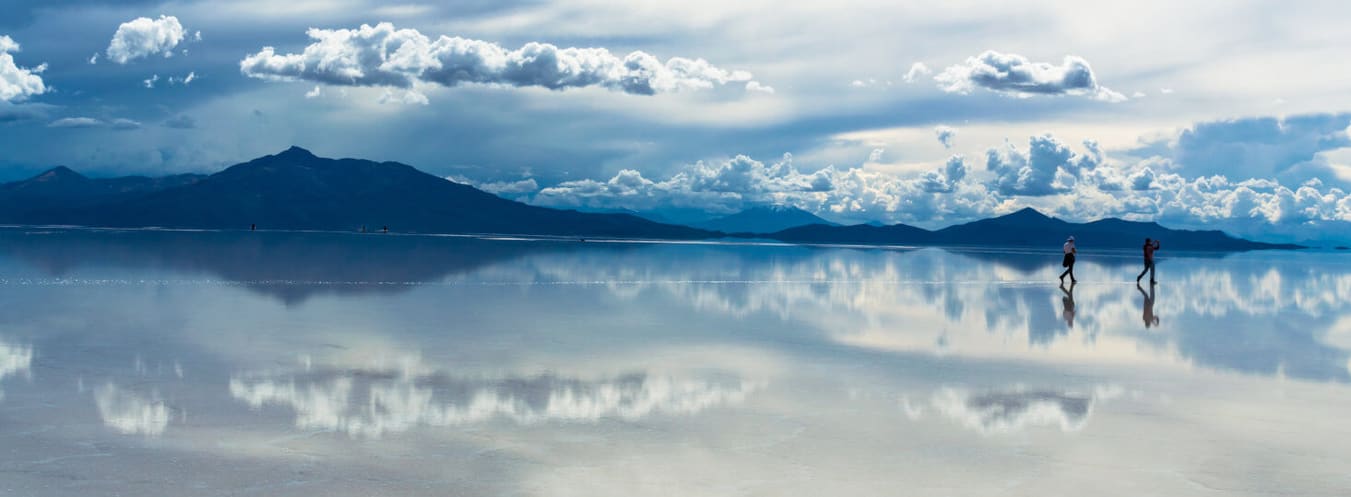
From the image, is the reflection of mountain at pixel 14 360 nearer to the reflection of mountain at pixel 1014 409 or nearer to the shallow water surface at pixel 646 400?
the shallow water surface at pixel 646 400

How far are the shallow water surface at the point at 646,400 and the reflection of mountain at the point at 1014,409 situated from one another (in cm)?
7

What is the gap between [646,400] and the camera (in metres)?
11.9

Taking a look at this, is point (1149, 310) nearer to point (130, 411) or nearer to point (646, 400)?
point (646, 400)

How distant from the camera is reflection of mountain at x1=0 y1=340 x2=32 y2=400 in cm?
1307

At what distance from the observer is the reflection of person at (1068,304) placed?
24391mm

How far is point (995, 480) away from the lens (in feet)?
27.8

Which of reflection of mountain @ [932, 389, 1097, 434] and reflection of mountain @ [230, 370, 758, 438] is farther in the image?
reflection of mountain @ [932, 389, 1097, 434]

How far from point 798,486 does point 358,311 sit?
16290 mm

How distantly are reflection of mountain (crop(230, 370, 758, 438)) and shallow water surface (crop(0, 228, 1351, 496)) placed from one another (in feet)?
0.18

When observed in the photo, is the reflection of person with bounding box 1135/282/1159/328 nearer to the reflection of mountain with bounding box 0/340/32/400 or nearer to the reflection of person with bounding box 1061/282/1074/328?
the reflection of person with bounding box 1061/282/1074/328

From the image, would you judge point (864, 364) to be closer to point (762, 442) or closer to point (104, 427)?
point (762, 442)

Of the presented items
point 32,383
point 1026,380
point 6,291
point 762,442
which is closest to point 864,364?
point 1026,380

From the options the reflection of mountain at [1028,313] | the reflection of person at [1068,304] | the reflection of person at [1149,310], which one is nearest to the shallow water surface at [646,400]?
the reflection of mountain at [1028,313]

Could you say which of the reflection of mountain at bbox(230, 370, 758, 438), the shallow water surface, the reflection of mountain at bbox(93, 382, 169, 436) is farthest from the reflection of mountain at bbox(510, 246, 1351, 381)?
the reflection of mountain at bbox(93, 382, 169, 436)
